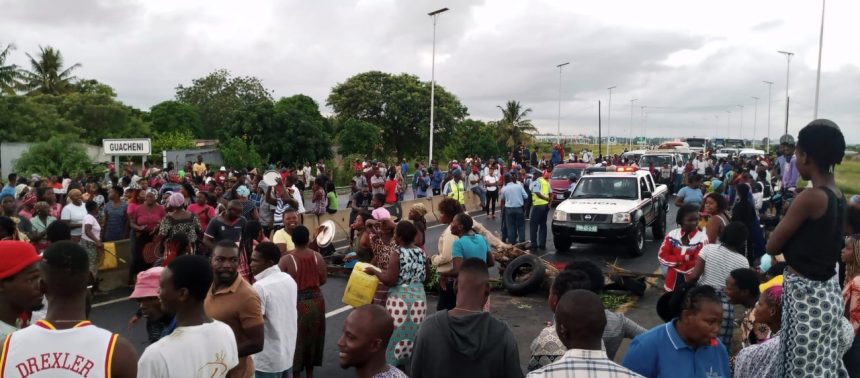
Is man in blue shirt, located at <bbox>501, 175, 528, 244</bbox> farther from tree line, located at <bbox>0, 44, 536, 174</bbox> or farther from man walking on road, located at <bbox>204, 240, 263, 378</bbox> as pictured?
tree line, located at <bbox>0, 44, 536, 174</bbox>

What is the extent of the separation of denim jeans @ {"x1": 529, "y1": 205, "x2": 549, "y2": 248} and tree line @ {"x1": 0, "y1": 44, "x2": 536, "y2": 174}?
23711 mm

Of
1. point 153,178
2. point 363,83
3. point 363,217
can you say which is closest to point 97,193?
point 153,178

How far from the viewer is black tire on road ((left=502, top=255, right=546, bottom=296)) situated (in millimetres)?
10312

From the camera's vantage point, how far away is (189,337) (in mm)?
3234

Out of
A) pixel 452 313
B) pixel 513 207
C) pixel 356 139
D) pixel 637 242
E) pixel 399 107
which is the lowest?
pixel 637 242

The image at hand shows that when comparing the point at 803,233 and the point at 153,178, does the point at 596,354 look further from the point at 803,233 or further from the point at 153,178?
the point at 153,178

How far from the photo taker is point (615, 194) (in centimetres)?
1489

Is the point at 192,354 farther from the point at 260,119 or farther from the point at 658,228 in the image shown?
the point at 260,119

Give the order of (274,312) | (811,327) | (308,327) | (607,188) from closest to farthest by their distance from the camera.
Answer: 1. (811,327)
2. (274,312)
3. (308,327)
4. (607,188)

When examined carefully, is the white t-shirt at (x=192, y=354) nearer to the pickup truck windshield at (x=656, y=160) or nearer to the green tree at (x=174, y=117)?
the pickup truck windshield at (x=656, y=160)

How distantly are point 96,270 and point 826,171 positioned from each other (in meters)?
10.4

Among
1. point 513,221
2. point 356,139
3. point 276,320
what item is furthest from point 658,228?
point 356,139

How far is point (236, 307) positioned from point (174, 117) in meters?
66.9

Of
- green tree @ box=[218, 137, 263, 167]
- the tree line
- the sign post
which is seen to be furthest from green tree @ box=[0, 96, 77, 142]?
the sign post
